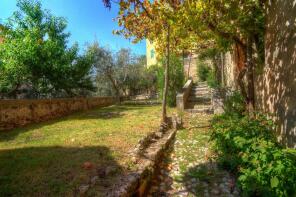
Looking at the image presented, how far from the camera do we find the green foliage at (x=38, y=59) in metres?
Answer: 12.5

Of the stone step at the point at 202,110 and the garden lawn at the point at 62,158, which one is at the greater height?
the stone step at the point at 202,110

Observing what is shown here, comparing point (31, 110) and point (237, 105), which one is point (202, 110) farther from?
point (31, 110)

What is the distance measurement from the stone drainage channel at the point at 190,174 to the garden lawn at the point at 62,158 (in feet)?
2.61

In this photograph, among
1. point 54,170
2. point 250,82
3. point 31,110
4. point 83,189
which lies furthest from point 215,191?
point 31,110

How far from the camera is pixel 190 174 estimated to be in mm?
5020

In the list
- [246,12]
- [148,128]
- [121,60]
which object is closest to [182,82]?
[148,128]

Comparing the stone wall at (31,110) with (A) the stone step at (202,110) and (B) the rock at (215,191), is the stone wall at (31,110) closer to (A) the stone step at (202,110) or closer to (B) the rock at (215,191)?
(A) the stone step at (202,110)

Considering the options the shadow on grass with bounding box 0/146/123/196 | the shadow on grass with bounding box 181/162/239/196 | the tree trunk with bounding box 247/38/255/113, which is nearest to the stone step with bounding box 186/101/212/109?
the tree trunk with bounding box 247/38/255/113

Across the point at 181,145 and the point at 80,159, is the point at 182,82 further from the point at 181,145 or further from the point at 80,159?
the point at 80,159

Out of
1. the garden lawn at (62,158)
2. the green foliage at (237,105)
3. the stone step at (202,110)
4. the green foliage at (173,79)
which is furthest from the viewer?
the green foliage at (173,79)

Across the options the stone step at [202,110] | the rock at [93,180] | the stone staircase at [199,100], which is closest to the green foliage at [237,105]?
the stone step at [202,110]

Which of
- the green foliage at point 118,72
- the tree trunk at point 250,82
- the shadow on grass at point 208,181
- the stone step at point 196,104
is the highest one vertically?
the green foliage at point 118,72

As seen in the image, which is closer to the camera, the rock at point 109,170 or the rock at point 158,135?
the rock at point 109,170

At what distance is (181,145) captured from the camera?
704cm
